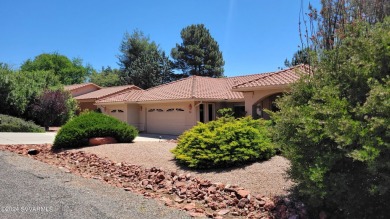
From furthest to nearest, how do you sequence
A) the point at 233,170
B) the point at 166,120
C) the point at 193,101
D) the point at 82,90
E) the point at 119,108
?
the point at 82,90, the point at 119,108, the point at 166,120, the point at 193,101, the point at 233,170

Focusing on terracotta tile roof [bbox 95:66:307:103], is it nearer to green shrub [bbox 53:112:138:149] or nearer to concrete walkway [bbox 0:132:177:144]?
concrete walkway [bbox 0:132:177:144]

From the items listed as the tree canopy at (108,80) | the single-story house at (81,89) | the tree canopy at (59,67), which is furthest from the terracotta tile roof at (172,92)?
the tree canopy at (59,67)

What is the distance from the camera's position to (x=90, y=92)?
136ft

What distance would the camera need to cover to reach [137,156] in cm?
1173

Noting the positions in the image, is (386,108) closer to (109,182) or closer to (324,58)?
(324,58)

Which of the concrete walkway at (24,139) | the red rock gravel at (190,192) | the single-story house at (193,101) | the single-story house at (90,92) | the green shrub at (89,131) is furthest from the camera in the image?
the single-story house at (90,92)

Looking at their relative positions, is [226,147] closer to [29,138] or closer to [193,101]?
[193,101]

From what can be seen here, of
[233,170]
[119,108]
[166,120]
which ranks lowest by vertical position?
[233,170]

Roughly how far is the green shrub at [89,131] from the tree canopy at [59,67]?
53.4 metres

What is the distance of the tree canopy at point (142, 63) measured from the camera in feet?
152

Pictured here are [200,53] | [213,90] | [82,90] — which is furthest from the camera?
[200,53]

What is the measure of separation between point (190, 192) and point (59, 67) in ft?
217

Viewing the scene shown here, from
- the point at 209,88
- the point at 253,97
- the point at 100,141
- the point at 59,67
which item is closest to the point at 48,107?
the point at 209,88

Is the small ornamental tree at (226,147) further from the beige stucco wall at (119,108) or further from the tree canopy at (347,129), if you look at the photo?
the beige stucco wall at (119,108)
